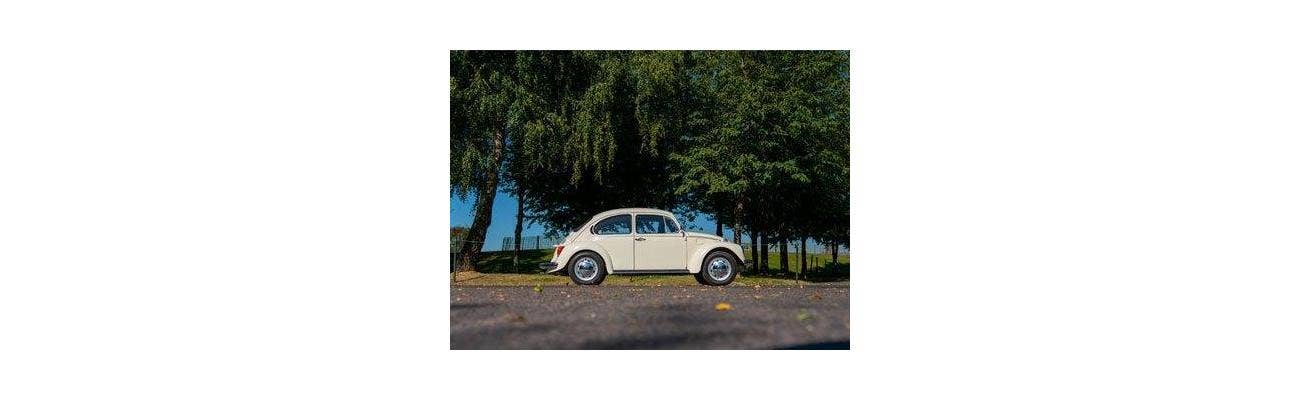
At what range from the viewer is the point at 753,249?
34.0ft

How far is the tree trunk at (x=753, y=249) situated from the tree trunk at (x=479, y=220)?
3.04m

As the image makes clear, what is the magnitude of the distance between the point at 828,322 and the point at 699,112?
396 centimetres

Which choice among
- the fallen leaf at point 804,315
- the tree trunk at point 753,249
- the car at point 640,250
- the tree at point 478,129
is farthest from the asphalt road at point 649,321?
the tree at point 478,129

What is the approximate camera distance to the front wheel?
32.7 feet

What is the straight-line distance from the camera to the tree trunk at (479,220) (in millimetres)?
10023

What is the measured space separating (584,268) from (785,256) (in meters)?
2.48

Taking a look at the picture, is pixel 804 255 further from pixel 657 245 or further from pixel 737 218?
pixel 657 245

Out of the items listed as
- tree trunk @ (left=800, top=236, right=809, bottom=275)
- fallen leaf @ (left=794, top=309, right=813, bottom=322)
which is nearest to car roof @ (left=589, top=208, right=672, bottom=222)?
tree trunk @ (left=800, top=236, right=809, bottom=275)

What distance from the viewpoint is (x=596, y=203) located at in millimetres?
10266

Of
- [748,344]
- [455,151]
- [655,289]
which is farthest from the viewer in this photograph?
[455,151]

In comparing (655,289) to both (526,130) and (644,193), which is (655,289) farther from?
(526,130)

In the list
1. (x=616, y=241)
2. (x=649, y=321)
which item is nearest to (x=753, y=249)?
(x=616, y=241)

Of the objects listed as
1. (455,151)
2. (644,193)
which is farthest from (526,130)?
(644,193)

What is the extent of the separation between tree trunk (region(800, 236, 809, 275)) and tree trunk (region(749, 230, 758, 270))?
21.5 inches
